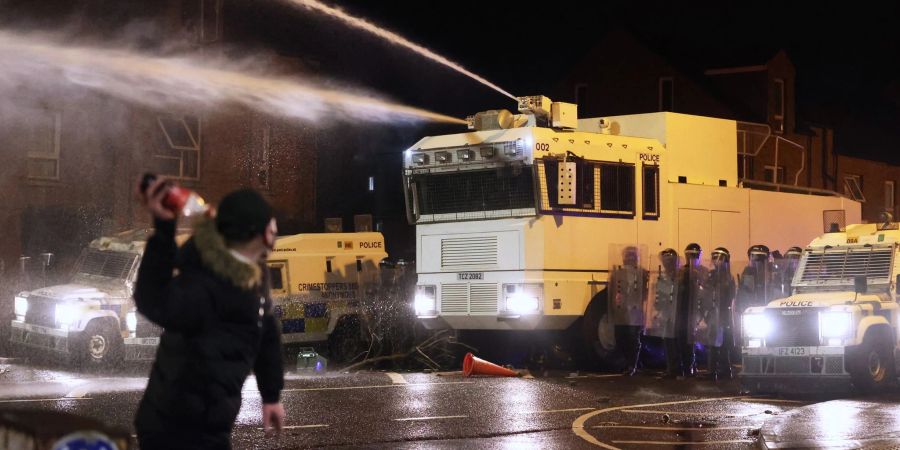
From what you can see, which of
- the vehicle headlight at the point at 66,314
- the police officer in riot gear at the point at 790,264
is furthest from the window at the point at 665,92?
the vehicle headlight at the point at 66,314

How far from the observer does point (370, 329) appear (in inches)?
850

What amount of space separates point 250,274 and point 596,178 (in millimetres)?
14814

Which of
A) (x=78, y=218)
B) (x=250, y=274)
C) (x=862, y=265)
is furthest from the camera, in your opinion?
(x=78, y=218)

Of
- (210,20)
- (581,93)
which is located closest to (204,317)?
(210,20)

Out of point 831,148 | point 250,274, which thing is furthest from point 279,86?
point 250,274

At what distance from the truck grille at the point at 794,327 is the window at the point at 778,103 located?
29609 millimetres

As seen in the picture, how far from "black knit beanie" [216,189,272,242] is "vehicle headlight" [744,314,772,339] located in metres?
11.8

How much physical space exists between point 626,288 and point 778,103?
89.5ft

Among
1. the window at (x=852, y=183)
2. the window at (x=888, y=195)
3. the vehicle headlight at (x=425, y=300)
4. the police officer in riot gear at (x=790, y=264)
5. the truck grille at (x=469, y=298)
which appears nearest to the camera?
the truck grille at (x=469, y=298)

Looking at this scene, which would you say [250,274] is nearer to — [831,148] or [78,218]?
[78,218]

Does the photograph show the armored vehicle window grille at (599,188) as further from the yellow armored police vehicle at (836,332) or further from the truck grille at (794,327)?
the truck grille at (794,327)

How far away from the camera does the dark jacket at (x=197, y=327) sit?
5184 millimetres

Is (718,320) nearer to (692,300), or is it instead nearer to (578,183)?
(692,300)

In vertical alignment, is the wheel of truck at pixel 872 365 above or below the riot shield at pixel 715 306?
below
